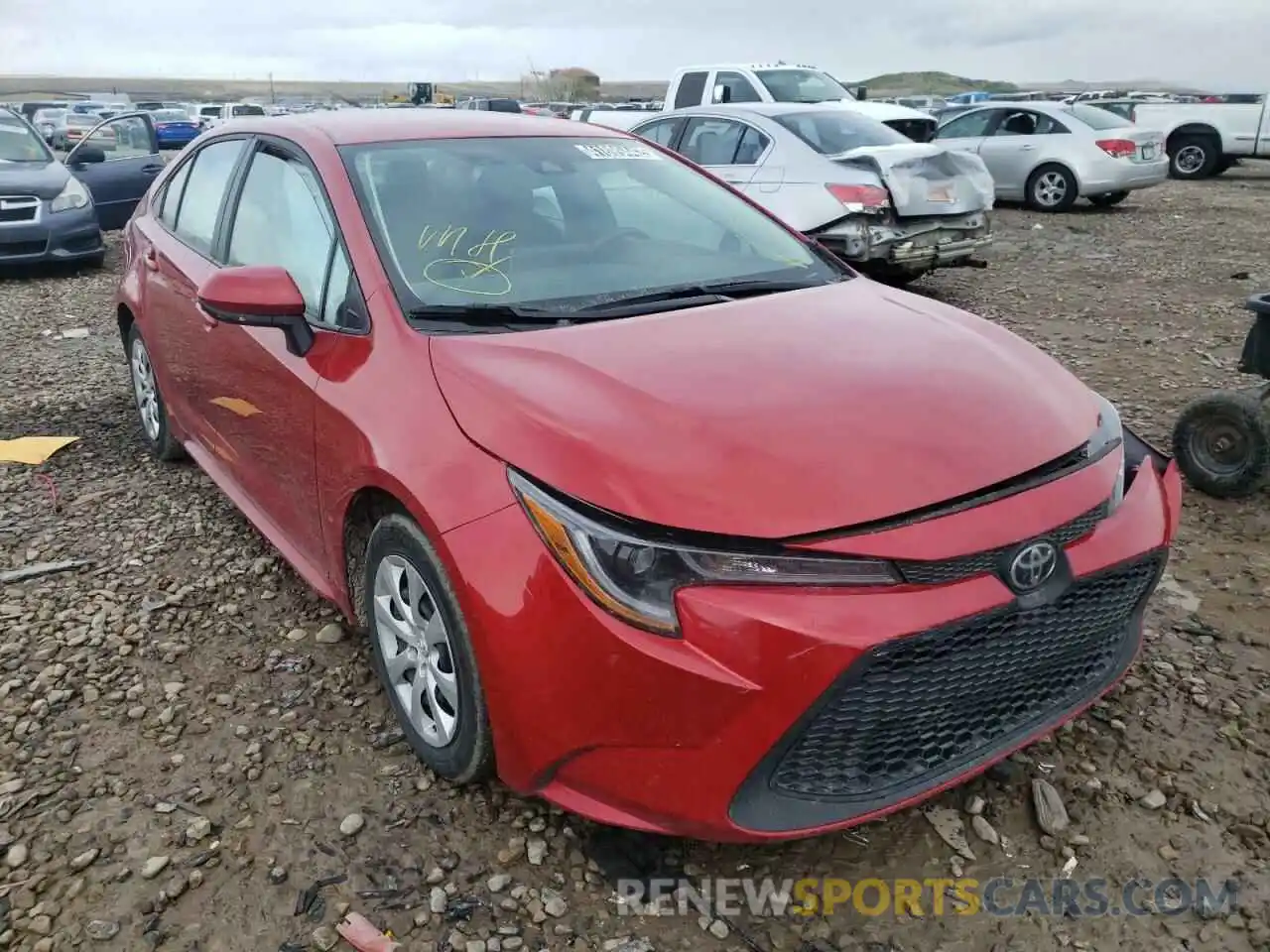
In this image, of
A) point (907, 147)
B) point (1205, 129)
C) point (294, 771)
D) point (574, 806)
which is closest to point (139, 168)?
point (907, 147)

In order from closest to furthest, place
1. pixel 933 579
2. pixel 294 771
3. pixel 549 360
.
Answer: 1. pixel 933 579
2. pixel 549 360
3. pixel 294 771

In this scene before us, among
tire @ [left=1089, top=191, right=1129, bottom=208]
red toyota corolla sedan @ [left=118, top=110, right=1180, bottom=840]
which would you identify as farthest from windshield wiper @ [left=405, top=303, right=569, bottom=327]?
tire @ [left=1089, top=191, right=1129, bottom=208]

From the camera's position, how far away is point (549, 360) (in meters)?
2.32

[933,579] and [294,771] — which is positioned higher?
[933,579]

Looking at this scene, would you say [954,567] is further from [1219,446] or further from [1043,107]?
[1043,107]

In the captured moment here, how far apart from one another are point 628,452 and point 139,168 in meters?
11.0

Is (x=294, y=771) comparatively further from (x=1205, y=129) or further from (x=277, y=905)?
(x=1205, y=129)

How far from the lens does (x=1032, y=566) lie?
1.98 m

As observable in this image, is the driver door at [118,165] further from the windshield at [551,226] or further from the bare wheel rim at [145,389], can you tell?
the windshield at [551,226]

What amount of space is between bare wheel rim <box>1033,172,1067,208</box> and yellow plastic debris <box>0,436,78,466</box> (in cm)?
1223

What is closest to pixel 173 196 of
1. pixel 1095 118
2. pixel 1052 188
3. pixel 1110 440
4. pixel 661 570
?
pixel 661 570

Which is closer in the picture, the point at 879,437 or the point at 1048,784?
the point at 879,437

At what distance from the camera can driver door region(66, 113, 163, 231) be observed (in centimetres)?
1052

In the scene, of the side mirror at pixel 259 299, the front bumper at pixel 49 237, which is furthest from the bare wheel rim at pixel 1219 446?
the front bumper at pixel 49 237
